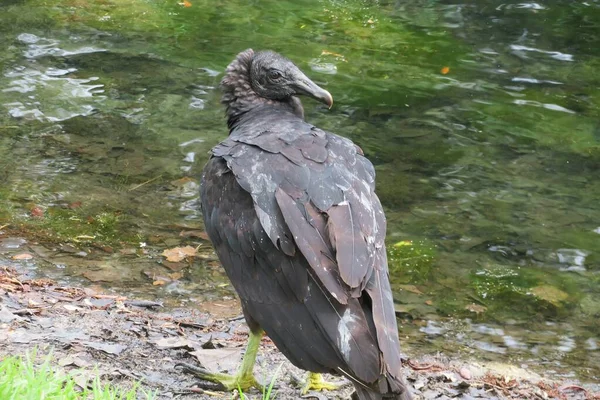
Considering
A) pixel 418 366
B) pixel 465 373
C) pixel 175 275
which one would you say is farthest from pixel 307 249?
pixel 175 275

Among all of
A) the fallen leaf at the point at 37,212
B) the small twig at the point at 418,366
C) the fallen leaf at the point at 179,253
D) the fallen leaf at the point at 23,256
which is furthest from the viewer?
the fallen leaf at the point at 37,212

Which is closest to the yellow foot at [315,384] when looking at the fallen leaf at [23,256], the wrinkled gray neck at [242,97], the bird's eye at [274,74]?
the wrinkled gray neck at [242,97]

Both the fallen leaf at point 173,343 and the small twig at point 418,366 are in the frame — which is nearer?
the fallen leaf at point 173,343

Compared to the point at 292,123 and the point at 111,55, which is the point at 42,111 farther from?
the point at 292,123

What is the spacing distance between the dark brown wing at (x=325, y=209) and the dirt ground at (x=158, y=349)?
0.88 m

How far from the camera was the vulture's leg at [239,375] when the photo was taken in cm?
395

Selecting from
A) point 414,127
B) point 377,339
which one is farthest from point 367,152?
point 377,339

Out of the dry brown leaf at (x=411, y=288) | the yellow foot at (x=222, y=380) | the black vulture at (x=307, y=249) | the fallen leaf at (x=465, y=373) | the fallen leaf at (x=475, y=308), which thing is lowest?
the fallen leaf at (x=475, y=308)

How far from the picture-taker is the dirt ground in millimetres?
3855

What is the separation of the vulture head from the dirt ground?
3.81ft

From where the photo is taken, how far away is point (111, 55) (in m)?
9.37

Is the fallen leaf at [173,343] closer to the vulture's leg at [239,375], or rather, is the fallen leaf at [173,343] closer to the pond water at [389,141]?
the vulture's leg at [239,375]

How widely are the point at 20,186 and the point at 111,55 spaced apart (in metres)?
3.19

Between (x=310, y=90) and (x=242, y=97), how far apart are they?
39cm
